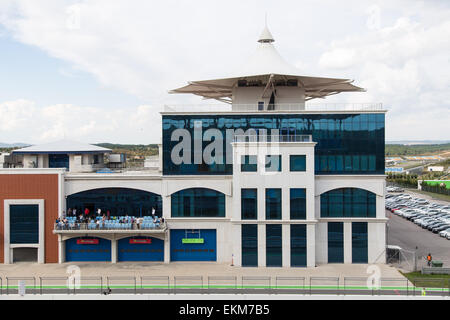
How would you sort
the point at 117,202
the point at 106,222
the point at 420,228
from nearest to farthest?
the point at 106,222 → the point at 117,202 → the point at 420,228

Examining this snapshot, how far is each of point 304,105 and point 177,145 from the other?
1314cm

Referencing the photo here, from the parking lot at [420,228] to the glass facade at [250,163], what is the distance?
16.8 m

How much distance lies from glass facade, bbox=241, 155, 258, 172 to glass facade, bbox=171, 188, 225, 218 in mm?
3864

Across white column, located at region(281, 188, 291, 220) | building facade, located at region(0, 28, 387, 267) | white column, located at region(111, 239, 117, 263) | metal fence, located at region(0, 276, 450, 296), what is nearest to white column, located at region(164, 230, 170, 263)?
building facade, located at region(0, 28, 387, 267)

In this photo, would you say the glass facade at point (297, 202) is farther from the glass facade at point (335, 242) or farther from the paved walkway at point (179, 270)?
the paved walkway at point (179, 270)

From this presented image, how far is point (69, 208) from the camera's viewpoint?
133 ft

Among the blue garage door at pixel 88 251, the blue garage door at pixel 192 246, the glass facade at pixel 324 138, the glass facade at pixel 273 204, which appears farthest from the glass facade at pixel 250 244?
the blue garage door at pixel 88 251

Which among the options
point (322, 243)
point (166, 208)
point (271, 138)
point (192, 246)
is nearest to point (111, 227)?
point (166, 208)

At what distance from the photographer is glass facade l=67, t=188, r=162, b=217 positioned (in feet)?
133

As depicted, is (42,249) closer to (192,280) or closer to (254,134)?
(192,280)

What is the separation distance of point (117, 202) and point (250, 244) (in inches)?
512

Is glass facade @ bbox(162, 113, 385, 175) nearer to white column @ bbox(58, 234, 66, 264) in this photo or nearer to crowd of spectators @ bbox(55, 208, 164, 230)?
crowd of spectators @ bbox(55, 208, 164, 230)

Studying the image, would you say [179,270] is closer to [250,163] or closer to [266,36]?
[250,163]

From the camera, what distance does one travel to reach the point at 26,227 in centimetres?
3969
